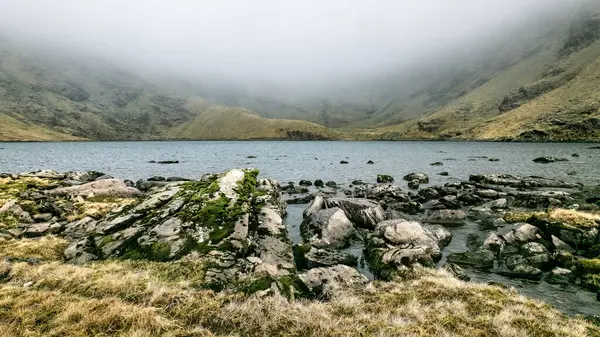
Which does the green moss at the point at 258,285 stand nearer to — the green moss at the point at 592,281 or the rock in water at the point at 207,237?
the rock in water at the point at 207,237

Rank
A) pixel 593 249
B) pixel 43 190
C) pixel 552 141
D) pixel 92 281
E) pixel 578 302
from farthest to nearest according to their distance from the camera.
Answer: pixel 552 141 → pixel 43 190 → pixel 593 249 → pixel 578 302 → pixel 92 281

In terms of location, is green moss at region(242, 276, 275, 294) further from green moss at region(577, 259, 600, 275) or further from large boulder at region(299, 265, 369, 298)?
green moss at region(577, 259, 600, 275)

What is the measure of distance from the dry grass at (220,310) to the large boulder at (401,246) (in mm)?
2829

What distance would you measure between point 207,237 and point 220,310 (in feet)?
19.9

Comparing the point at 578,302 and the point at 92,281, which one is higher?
the point at 92,281

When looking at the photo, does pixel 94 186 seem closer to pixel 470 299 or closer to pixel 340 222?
pixel 340 222

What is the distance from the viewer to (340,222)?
23453 mm

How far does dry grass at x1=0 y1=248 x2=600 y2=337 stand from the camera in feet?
29.9

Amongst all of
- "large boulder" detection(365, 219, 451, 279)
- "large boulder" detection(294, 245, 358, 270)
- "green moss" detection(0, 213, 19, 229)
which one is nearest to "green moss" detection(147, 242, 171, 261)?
"large boulder" detection(294, 245, 358, 270)

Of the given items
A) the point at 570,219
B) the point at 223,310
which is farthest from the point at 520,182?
the point at 223,310

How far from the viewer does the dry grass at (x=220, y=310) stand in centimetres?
912

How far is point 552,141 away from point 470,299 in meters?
206

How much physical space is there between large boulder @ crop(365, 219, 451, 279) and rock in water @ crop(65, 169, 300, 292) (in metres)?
4.88

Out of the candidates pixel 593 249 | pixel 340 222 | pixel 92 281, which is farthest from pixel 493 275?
pixel 92 281
